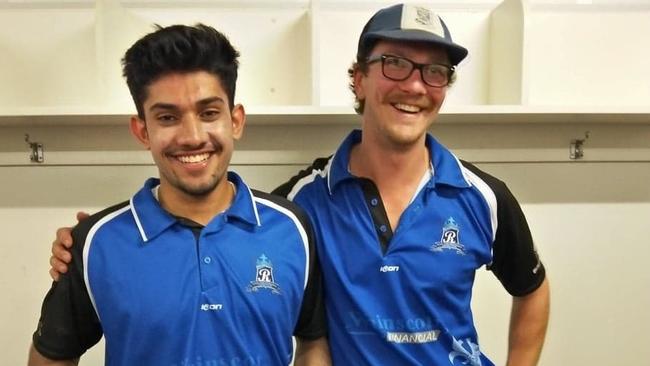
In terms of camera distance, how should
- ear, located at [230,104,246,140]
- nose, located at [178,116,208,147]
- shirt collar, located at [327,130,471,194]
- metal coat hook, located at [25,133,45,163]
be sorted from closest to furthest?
nose, located at [178,116,208,147] → ear, located at [230,104,246,140] → shirt collar, located at [327,130,471,194] → metal coat hook, located at [25,133,45,163]

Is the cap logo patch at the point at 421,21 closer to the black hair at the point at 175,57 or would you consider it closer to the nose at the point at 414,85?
the nose at the point at 414,85

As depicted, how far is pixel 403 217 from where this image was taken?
1068mm

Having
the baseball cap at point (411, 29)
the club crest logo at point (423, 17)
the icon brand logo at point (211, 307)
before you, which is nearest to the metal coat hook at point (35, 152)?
the icon brand logo at point (211, 307)

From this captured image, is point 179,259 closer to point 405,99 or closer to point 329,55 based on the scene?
point 405,99

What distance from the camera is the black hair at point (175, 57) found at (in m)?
0.90

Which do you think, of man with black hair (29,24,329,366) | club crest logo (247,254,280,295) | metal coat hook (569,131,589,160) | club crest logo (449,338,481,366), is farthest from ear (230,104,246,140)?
metal coat hook (569,131,589,160)

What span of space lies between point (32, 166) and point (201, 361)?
901mm

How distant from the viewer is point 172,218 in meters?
0.95

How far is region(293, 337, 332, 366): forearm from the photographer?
3.54 ft

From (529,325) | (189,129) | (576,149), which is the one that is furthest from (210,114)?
(576,149)

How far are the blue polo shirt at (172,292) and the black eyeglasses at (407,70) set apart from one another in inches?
15.6

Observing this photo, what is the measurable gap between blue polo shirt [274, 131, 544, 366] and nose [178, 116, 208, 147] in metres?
0.33

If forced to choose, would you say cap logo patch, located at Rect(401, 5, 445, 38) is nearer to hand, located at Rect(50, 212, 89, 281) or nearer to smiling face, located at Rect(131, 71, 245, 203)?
smiling face, located at Rect(131, 71, 245, 203)

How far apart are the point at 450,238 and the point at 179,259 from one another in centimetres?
54
